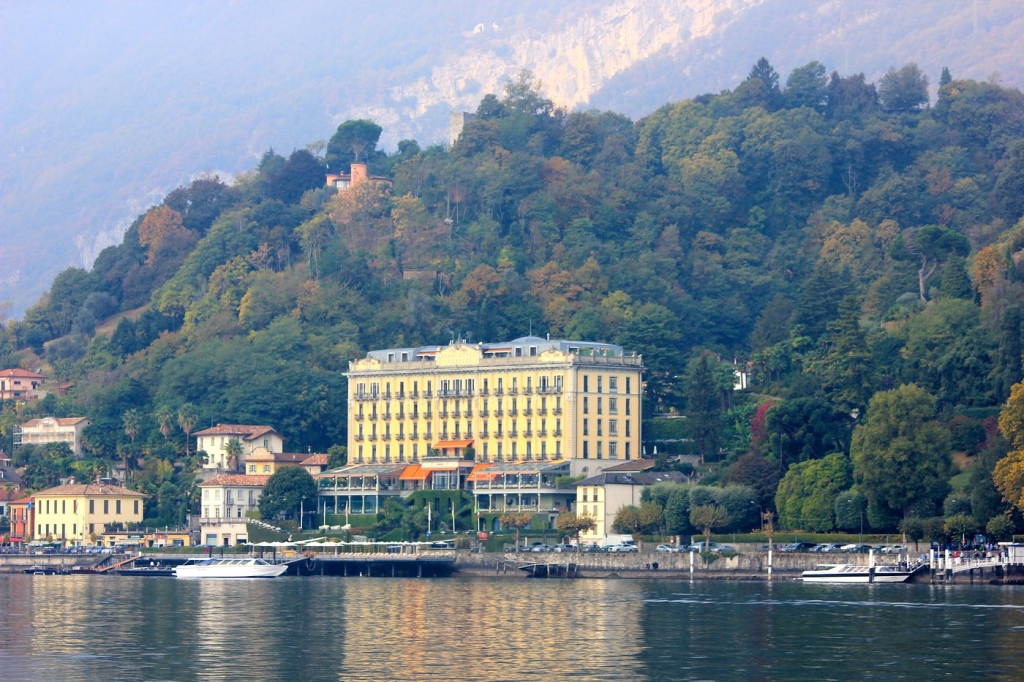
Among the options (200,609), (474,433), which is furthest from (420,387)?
(200,609)

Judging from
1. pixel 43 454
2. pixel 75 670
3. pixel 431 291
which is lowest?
pixel 75 670

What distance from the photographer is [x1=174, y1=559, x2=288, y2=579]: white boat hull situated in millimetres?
127619

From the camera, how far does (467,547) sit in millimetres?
128750

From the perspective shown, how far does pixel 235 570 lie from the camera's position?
12800cm

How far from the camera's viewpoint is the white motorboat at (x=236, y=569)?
419 feet

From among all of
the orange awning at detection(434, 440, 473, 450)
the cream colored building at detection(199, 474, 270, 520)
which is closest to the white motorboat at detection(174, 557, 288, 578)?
the cream colored building at detection(199, 474, 270, 520)

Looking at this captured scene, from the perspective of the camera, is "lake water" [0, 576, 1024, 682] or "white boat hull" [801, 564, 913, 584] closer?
"lake water" [0, 576, 1024, 682]

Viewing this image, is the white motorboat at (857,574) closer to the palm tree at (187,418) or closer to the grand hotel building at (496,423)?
the grand hotel building at (496,423)

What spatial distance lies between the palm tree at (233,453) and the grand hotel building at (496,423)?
8985mm

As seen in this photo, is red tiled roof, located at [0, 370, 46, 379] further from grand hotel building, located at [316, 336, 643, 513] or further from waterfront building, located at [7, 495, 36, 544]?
grand hotel building, located at [316, 336, 643, 513]

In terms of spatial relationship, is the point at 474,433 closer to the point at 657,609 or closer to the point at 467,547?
the point at 467,547

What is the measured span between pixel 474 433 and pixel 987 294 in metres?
40.0

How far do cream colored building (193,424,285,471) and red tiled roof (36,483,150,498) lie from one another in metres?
6.69

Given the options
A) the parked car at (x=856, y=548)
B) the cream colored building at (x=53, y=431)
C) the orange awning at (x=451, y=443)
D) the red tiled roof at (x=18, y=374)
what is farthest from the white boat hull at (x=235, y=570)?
the red tiled roof at (x=18, y=374)
